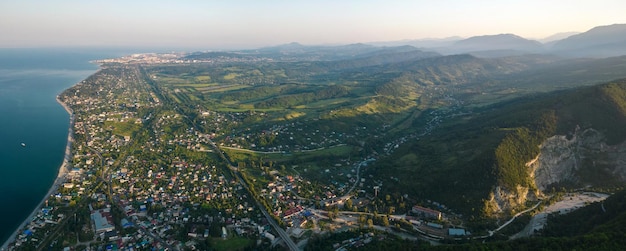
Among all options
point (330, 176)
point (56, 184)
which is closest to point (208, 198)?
point (330, 176)

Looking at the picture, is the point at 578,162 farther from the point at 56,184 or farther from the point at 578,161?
the point at 56,184

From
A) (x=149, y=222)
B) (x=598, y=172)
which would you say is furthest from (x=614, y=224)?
(x=149, y=222)

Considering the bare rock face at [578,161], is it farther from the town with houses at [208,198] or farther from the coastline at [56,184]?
the coastline at [56,184]

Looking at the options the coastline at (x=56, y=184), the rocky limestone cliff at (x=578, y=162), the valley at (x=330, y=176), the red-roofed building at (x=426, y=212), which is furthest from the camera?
the rocky limestone cliff at (x=578, y=162)

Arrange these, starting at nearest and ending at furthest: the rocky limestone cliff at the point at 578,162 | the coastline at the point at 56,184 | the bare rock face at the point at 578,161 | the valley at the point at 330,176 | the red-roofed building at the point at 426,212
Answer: the coastline at the point at 56,184 < the valley at the point at 330,176 < the red-roofed building at the point at 426,212 < the rocky limestone cliff at the point at 578,162 < the bare rock face at the point at 578,161

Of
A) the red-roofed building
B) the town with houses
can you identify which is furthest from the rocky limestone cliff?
the town with houses

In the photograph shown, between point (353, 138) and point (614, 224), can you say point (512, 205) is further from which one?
point (353, 138)

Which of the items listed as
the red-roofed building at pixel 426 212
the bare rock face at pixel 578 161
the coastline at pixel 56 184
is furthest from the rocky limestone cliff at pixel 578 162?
the coastline at pixel 56 184

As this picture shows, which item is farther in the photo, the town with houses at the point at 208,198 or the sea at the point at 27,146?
the sea at the point at 27,146

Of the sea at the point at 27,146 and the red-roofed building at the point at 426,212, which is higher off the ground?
the sea at the point at 27,146
